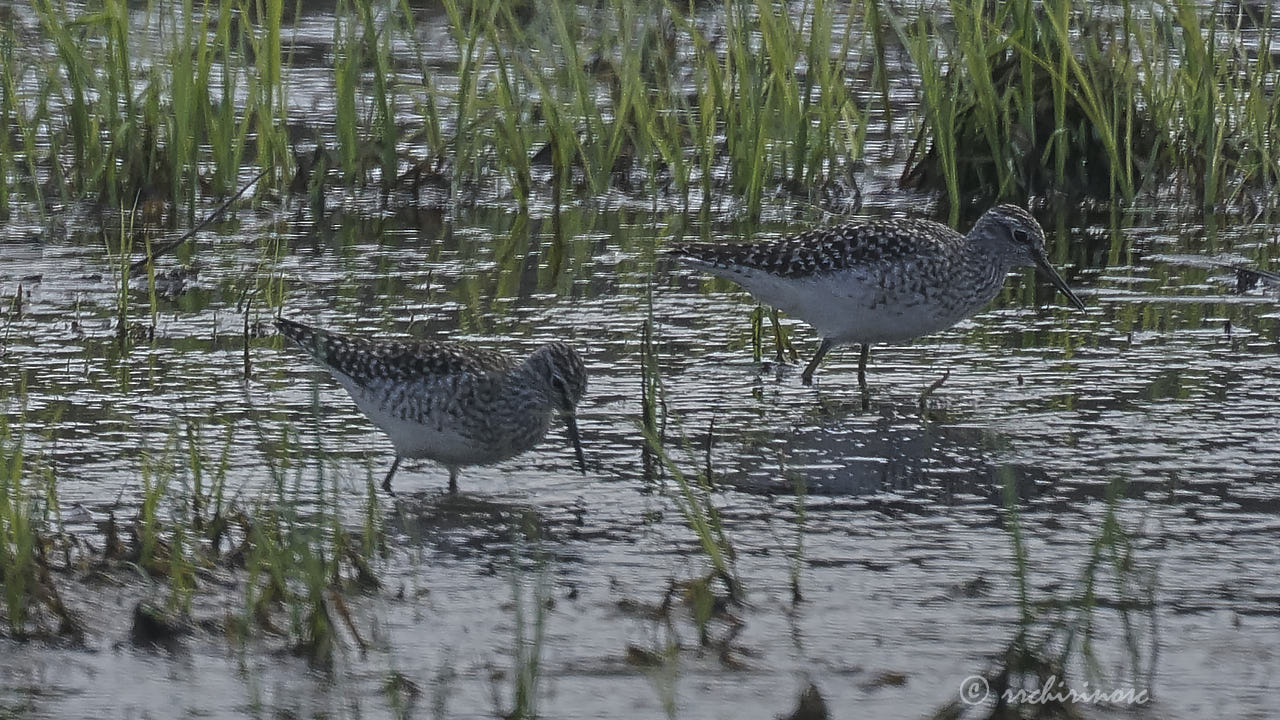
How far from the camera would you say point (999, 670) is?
462 centimetres

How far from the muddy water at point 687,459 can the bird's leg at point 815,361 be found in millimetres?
99

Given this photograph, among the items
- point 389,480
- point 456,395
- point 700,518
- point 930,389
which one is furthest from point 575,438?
point 930,389

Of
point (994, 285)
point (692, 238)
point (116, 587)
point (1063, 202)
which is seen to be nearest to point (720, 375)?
point (994, 285)

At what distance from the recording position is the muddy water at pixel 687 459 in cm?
469

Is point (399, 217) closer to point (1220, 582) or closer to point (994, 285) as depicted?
point (994, 285)

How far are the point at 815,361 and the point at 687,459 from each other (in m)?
1.56

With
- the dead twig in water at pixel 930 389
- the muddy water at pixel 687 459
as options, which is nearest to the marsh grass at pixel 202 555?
the muddy water at pixel 687 459

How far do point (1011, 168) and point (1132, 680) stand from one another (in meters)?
6.30

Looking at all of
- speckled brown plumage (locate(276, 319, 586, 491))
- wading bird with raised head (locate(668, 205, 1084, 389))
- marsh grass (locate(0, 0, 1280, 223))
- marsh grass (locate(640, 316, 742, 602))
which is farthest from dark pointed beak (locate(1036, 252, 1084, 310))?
speckled brown plumage (locate(276, 319, 586, 491))

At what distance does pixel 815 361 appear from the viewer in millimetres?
7996

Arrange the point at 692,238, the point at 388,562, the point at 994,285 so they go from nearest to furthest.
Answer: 1. the point at 388,562
2. the point at 994,285
3. the point at 692,238

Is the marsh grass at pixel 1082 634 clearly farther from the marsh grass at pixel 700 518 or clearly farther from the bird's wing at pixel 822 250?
the bird's wing at pixel 822 250

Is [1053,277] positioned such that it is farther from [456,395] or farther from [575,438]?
[456,395]

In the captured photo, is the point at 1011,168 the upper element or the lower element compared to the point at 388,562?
upper
